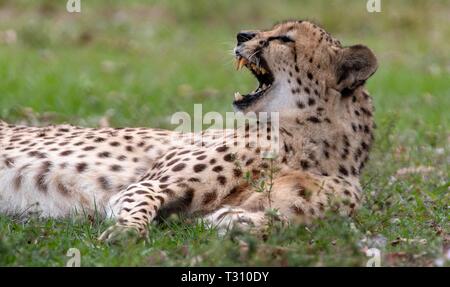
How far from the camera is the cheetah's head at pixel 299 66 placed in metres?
5.97

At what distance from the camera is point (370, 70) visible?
5961 millimetres

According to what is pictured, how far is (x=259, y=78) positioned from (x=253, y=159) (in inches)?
26.4

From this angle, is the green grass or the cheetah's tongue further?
the cheetah's tongue

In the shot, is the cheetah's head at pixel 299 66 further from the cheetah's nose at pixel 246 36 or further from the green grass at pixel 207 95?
the green grass at pixel 207 95

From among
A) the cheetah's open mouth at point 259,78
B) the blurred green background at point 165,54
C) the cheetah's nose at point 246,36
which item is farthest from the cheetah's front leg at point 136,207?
the blurred green background at point 165,54

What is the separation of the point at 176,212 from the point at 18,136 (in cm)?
157

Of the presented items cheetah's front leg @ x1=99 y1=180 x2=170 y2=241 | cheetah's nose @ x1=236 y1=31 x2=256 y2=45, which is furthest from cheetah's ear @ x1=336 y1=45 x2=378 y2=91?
cheetah's front leg @ x1=99 y1=180 x2=170 y2=241

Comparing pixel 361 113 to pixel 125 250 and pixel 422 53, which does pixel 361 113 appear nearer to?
pixel 125 250

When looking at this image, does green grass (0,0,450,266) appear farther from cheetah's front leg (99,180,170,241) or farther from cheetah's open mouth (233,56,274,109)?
cheetah's open mouth (233,56,274,109)

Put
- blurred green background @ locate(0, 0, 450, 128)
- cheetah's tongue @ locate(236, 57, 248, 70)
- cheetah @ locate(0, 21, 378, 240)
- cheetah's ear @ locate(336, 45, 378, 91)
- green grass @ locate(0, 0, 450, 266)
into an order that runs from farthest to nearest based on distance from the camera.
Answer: blurred green background @ locate(0, 0, 450, 128)
cheetah's tongue @ locate(236, 57, 248, 70)
cheetah's ear @ locate(336, 45, 378, 91)
cheetah @ locate(0, 21, 378, 240)
green grass @ locate(0, 0, 450, 266)

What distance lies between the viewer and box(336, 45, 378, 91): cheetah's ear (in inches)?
235

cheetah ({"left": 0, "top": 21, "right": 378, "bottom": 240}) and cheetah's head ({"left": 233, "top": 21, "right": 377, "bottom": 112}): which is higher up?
cheetah's head ({"left": 233, "top": 21, "right": 377, "bottom": 112})

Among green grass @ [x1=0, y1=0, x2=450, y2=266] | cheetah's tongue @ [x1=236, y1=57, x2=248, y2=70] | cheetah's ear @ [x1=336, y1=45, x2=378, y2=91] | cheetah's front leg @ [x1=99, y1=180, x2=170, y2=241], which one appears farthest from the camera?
cheetah's tongue @ [x1=236, y1=57, x2=248, y2=70]
